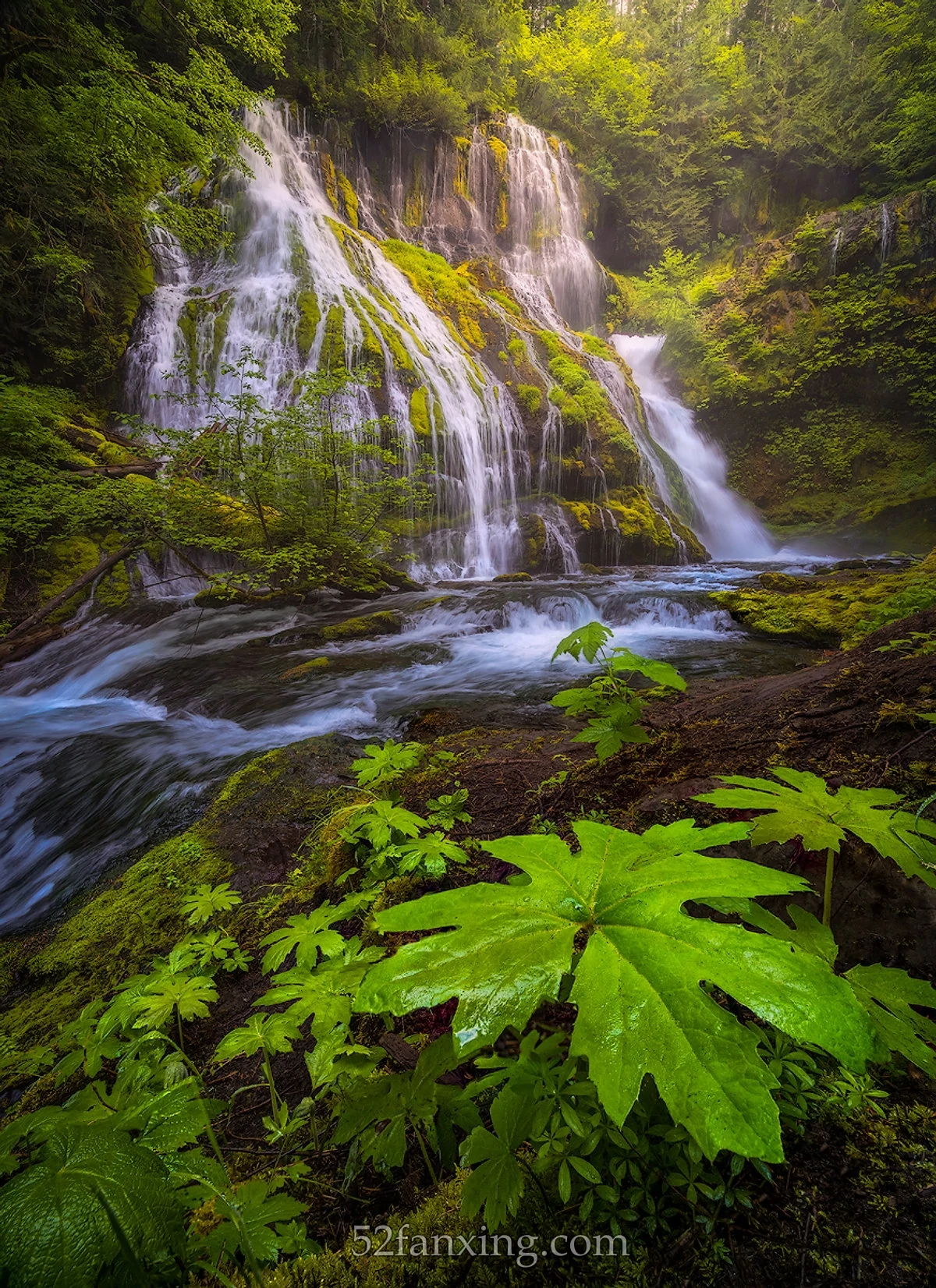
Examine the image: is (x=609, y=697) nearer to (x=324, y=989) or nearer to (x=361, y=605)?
(x=324, y=989)

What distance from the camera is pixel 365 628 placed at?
25.9 ft

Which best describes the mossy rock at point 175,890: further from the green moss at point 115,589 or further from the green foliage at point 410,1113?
the green moss at point 115,589

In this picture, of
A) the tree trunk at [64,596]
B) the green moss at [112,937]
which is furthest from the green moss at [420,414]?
the green moss at [112,937]

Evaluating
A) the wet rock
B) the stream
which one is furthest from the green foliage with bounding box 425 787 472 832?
the wet rock

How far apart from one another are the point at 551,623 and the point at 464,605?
154cm

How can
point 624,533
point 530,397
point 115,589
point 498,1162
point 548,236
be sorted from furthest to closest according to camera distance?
point 548,236
point 530,397
point 624,533
point 115,589
point 498,1162

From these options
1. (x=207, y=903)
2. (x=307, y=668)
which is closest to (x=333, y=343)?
(x=307, y=668)

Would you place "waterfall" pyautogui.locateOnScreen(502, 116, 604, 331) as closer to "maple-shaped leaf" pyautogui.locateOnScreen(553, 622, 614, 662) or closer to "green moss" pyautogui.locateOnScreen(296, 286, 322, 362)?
"green moss" pyautogui.locateOnScreen(296, 286, 322, 362)

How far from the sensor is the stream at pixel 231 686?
12.3 feet

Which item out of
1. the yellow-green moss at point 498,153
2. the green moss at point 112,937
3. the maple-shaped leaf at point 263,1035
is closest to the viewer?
the maple-shaped leaf at point 263,1035

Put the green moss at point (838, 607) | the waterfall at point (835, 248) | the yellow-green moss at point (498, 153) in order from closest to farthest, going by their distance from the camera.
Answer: the green moss at point (838, 607) < the waterfall at point (835, 248) < the yellow-green moss at point (498, 153)

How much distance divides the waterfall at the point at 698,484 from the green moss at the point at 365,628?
1146 cm

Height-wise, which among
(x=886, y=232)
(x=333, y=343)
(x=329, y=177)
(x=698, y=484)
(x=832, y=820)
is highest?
(x=329, y=177)

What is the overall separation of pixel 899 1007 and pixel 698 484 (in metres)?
20.0
